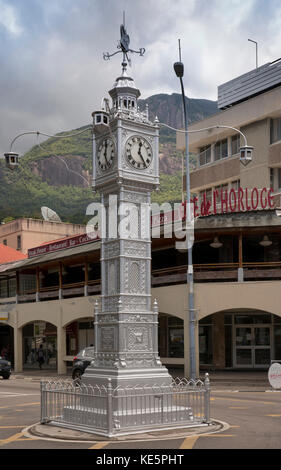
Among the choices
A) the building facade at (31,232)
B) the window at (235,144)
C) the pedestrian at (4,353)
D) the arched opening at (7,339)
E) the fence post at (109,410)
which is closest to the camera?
the fence post at (109,410)

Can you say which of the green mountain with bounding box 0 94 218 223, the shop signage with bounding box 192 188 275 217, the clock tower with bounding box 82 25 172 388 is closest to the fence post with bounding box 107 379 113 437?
the clock tower with bounding box 82 25 172 388

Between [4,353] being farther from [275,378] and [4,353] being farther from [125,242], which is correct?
[125,242]

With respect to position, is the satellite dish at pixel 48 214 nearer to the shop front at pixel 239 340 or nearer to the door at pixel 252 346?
the shop front at pixel 239 340

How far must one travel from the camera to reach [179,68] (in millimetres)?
27172

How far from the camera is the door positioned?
111 ft

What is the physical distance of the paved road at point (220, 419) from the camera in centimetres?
1199

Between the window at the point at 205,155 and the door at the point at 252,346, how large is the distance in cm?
1426

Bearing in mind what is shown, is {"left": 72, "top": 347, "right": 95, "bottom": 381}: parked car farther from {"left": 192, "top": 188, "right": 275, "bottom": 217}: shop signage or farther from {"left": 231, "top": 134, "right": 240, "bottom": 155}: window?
{"left": 231, "top": 134, "right": 240, "bottom": 155}: window

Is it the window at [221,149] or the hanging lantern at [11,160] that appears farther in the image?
the window at [221,149]

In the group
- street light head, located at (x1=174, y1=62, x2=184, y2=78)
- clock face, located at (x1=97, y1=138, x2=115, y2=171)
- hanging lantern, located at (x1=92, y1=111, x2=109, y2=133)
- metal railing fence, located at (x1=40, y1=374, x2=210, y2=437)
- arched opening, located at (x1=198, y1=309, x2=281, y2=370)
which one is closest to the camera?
metal railing fence, located at (x1=40, y1=374, x2=210, y2=437)

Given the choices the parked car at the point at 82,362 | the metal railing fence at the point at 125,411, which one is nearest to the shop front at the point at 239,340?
the parked car at the point at 82,362

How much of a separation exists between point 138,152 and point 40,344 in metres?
36.2

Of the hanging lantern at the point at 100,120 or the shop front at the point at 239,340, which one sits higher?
the hanging lantern at the point at 100,120
